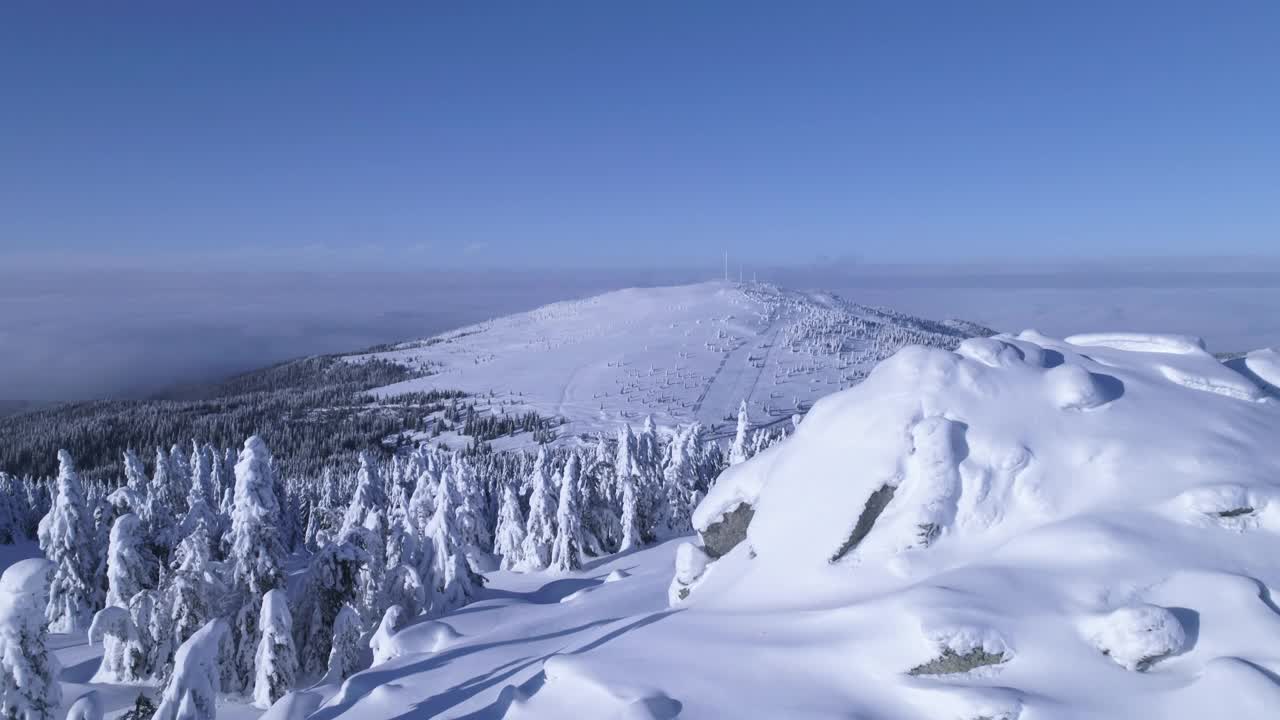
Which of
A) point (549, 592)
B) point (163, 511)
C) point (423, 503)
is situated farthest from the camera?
point (423, 503)

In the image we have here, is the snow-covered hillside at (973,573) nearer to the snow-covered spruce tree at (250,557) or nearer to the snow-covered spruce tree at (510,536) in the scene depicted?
the snow-covered spruce tree at (250,557)

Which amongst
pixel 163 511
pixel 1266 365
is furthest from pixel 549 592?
pixel 1266 365

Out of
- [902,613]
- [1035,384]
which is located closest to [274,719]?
[902,613]

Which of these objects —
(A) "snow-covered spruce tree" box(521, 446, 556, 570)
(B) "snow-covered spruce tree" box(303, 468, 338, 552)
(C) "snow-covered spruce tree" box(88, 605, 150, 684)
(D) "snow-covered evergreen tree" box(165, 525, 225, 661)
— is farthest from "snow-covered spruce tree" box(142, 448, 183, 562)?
(A) "snow-covered spruce tree" box(521, 446, 556, 570)

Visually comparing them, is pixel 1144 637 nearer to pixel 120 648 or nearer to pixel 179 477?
pixel 120 648

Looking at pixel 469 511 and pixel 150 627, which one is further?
pixel 469 511

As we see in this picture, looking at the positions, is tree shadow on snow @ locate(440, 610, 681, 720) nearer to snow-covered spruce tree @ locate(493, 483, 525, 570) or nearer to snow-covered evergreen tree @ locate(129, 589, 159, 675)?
snow-covered evergreen tree @ locate(129, 589, 159, 675)
